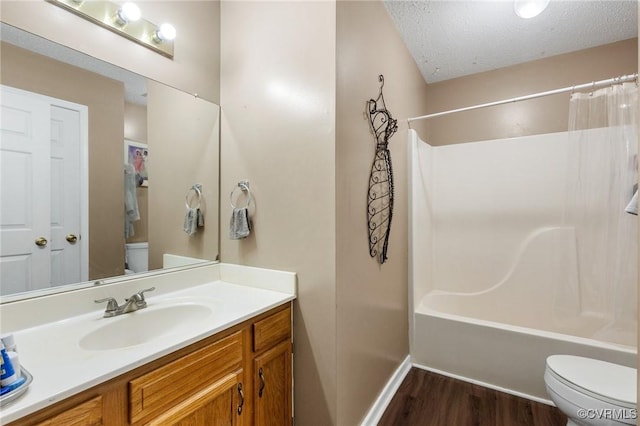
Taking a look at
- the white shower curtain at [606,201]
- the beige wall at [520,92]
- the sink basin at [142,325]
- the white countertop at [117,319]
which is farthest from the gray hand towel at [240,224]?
the beige wall at [520,92]

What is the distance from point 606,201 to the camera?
1.63 m

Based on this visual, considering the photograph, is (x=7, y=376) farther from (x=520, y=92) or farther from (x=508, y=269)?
(x=520, y=92)

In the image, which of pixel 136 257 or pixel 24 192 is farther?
pixel 136 257

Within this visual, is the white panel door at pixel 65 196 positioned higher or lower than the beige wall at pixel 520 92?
lower

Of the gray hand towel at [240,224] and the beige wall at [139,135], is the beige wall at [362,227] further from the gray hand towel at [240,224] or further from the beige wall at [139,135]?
the beige wall at [139,135]

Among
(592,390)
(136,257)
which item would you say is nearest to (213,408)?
(136,257)

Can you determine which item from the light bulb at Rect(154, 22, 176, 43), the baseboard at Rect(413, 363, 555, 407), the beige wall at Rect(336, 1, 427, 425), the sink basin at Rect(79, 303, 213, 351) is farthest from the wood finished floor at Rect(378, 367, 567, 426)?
the light bulb at Rect(154, 22, 176, 43)

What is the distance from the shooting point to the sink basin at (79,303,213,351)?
104 centimetres

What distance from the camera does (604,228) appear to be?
1.65 metres

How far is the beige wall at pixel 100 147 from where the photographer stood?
1.11 meters

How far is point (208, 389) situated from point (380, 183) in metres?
1.39

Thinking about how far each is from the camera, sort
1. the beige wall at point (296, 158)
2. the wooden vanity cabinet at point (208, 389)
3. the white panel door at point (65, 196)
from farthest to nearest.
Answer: the beige wall at point (296, 158)
the white panel door at point (65, 196)
the wooden vanity cabinet at point (208, 389)

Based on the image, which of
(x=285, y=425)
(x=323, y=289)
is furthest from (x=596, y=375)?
(x=285, y=425)

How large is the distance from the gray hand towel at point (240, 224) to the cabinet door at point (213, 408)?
67 cm
